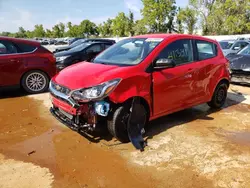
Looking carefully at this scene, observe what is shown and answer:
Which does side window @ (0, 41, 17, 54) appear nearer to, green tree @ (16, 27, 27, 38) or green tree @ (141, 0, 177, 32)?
green tree @ (141, 0, 177, 32)

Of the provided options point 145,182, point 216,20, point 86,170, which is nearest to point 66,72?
point 86,170

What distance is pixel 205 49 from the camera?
551 cm

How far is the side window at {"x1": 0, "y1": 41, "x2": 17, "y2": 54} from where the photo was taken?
22.9 feet

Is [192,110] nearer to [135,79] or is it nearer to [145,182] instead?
[135,79]

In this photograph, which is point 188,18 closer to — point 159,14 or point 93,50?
point 159,14

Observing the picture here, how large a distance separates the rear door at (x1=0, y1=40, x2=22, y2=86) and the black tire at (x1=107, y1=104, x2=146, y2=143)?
4336 millimetres

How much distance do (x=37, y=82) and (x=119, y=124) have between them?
4.52 metres

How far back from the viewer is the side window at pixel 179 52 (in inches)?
178

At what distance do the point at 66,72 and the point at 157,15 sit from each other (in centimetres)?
4434

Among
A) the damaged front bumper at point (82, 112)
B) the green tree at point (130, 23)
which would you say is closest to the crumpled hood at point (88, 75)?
the damaged front bumper at point (82, 112)

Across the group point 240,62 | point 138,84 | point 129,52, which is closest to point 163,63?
point 138,84

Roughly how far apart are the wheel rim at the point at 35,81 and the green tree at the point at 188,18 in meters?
39.6

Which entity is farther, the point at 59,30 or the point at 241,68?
the point at 59,30

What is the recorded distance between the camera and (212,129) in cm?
483
